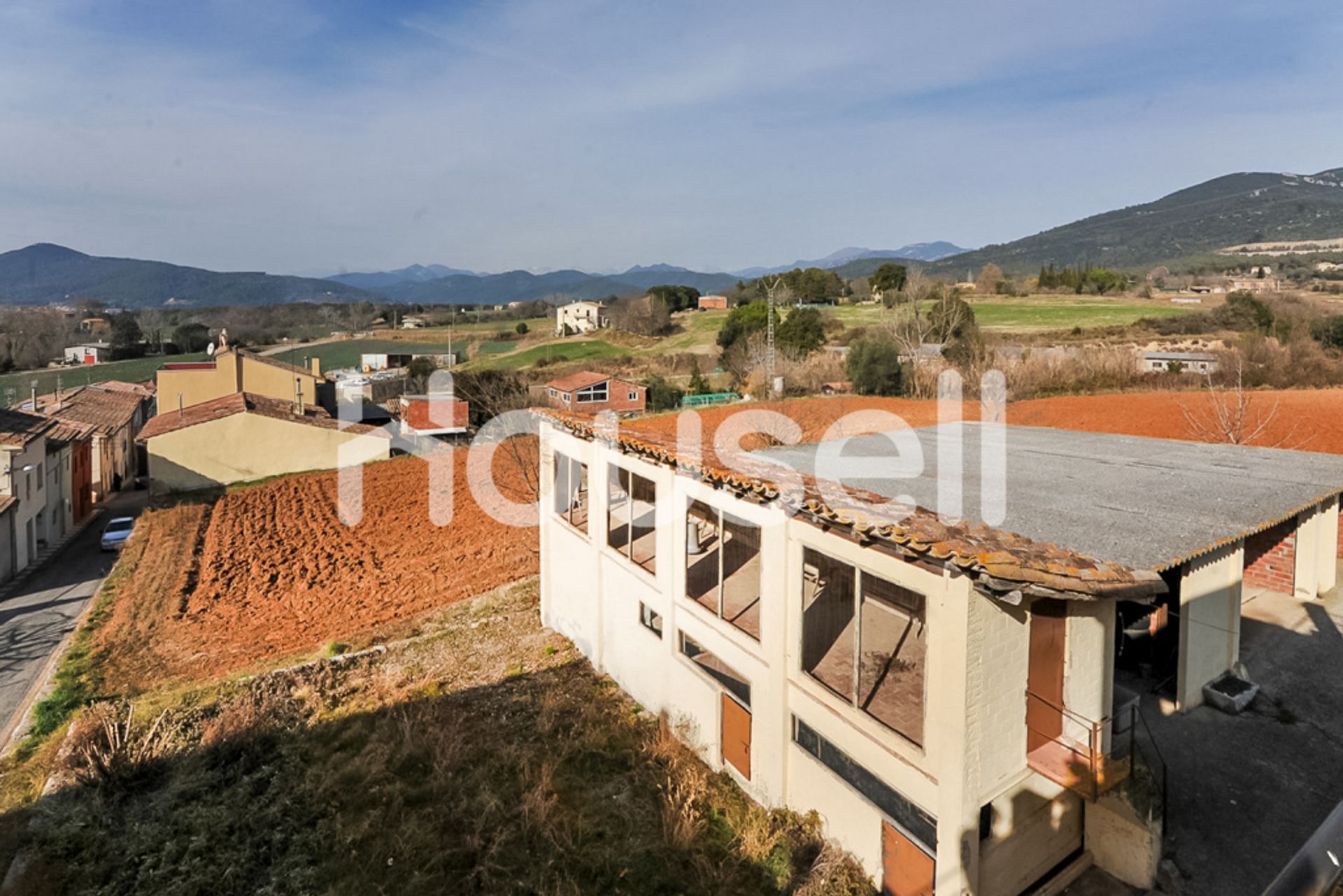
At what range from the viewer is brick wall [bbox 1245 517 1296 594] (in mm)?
11078

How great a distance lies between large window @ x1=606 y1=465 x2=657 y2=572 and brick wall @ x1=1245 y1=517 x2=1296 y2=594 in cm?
925

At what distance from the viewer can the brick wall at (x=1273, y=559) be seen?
11078 mm

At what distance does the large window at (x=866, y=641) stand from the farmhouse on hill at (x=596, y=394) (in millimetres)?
29692

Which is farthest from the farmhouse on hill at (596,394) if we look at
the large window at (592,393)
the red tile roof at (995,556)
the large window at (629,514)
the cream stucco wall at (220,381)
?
the red tile roof at (995,556)

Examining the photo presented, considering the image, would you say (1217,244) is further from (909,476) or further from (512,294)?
(512,294)

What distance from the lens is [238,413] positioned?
29.8 meters

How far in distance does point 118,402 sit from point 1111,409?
49521mm

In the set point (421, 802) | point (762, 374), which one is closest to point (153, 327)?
point (762, 374)

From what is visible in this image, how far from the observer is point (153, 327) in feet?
278

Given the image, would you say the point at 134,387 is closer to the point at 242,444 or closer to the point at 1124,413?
the point at 242,444

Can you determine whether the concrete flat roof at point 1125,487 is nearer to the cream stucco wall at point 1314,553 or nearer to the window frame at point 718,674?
the cream stucco wall at point 1314,553

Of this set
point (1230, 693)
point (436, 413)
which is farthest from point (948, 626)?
point (436, 413)

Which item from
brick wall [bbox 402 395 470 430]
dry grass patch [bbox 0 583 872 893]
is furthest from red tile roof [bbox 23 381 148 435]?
dry grass patch [bbox 0 583 872 893]

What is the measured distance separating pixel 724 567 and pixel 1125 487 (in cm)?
530
